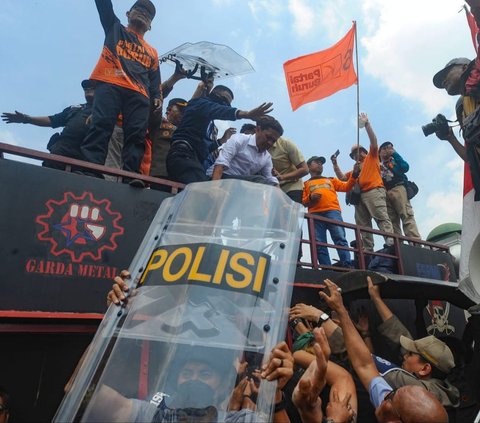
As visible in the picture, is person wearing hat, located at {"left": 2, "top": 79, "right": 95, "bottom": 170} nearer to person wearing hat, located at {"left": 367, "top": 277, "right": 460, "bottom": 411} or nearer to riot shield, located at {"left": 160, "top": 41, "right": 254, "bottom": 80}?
riot shield, located at {"left": 160, "top": 41, "right": 254, "bottom": 80}

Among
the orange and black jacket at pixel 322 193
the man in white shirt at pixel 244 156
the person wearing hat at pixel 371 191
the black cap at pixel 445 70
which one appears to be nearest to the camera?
the black cap at pixel 445 70

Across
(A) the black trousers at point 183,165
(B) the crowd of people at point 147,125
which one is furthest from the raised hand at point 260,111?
(A) the black trousers at point 183,165

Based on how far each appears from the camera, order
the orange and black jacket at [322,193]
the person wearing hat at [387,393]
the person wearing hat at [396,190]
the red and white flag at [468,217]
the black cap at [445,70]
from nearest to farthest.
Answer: the person wearing hat at [387,393] → the red and white flag at [468,217] → the black cap at [445,70] → the orange and black jacket at [322,193] → the person wearing hat at [396,190]

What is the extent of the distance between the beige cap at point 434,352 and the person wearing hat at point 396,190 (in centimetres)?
434

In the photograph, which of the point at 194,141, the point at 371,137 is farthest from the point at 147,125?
the point at 371,137

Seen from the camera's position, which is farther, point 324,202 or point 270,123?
point 324,202

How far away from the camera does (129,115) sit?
4164 mm

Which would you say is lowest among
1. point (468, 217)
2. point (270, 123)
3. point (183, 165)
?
point (468, 217)

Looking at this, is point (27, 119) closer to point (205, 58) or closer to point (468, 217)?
point (205, 58)

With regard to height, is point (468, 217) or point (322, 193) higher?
point (322, 193)

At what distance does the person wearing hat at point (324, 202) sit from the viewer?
5566mm

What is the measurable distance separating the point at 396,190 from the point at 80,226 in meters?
5.47

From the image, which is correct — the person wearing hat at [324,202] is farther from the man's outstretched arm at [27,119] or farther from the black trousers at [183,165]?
the man's outstretched arm at [27,119]

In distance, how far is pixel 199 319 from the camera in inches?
57.3
